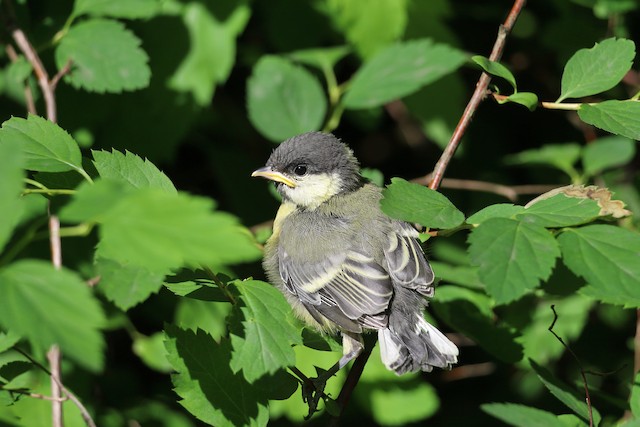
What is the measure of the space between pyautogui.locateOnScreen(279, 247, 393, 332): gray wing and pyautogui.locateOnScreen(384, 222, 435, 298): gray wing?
4 cm

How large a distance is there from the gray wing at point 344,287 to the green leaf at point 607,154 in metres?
1.29

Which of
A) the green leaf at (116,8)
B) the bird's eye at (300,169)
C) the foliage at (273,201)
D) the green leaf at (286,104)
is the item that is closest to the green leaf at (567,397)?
the foliage at (273,201)

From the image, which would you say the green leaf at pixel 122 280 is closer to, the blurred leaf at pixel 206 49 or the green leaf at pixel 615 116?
the green leaf at pixel 615 116

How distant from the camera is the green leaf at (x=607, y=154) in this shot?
300 cm

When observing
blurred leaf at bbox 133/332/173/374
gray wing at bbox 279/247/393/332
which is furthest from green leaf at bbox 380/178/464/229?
blurred leaf at bbox 133/332/173/374

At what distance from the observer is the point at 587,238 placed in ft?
5.04

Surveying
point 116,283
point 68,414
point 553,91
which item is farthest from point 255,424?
point 553,91

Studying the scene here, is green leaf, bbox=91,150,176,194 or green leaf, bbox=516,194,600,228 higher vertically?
green leaf, bbox=91,150,176,194

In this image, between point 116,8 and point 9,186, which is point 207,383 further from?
point 116,8

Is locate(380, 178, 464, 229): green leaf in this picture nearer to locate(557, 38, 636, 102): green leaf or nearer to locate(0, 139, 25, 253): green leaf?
locate(557, 38, 636, 102): green leaf

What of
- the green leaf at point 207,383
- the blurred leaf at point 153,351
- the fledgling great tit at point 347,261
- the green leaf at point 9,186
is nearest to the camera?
the green leaf at point 9,186

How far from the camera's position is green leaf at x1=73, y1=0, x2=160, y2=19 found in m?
2.42

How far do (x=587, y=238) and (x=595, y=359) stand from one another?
93.7 inches

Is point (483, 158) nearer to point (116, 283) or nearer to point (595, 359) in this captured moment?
point (595, 359)
